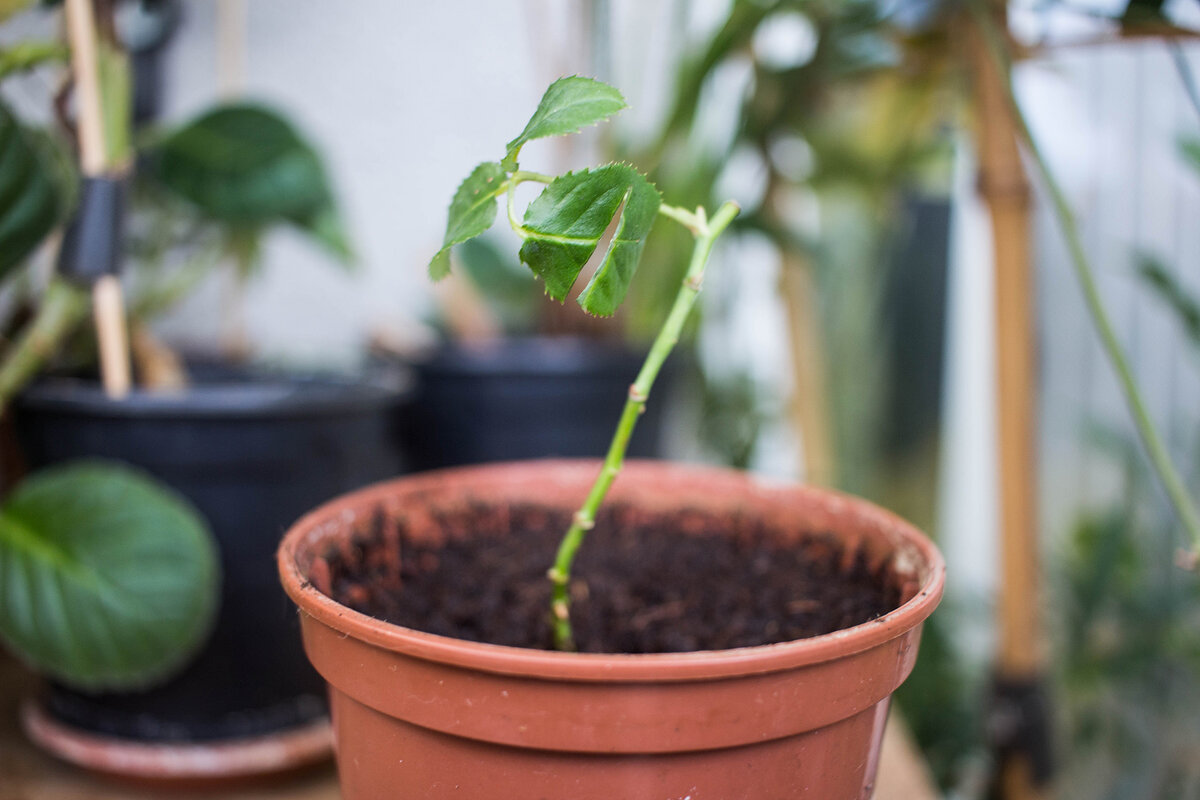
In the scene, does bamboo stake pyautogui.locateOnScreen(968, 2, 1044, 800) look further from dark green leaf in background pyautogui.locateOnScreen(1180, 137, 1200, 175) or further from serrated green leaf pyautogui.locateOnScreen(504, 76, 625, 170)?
serrated green leaf pyautogui.locateOnScreen(504, 76, 625, 170)

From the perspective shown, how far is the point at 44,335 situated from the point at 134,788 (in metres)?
0.28

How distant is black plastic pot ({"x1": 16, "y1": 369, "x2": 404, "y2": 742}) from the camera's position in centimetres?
48

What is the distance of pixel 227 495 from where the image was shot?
1.61 ft

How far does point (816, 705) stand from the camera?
0.80 ft

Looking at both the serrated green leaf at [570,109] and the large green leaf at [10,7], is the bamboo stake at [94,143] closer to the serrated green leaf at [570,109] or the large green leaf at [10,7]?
the large green leaf at [10,7]

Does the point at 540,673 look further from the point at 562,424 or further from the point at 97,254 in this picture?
the point at 562,424

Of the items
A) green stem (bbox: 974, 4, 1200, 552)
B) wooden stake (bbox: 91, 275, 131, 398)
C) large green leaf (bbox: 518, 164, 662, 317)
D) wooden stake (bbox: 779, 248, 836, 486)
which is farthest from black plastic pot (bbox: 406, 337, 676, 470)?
large green leaf (bbox: 518, 164, 662, 317)

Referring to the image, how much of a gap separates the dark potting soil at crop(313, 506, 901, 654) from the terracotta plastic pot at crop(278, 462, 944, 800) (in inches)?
2.3

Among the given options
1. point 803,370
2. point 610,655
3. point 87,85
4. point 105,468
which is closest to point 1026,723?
point 803,370

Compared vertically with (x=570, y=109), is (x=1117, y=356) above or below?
below

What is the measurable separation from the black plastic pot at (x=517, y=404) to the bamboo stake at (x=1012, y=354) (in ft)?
1.15

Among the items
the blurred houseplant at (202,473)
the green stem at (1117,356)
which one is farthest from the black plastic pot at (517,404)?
the green stem at (1117,356)

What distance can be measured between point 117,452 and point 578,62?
778 millimetres

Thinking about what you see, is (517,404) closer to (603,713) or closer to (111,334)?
(111,334)
